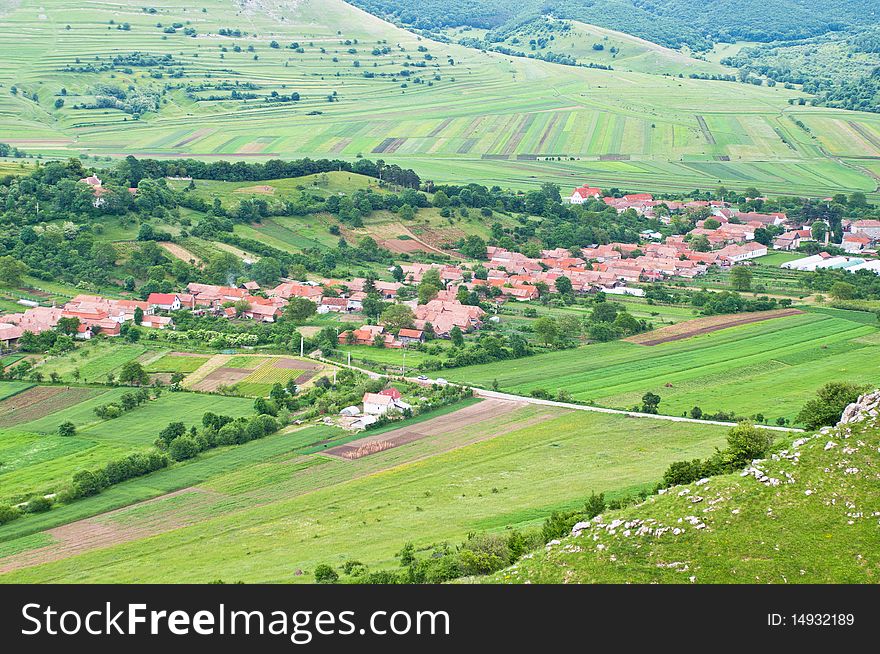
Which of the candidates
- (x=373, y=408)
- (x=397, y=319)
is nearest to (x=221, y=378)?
(x=373, y=408)

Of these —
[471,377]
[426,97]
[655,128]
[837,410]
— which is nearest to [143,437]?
[471,377]

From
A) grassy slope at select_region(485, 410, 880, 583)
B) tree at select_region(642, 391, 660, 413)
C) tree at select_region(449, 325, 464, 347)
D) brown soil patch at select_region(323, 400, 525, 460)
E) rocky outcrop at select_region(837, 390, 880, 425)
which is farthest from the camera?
tree at select_region(449, 325, 464, 347)

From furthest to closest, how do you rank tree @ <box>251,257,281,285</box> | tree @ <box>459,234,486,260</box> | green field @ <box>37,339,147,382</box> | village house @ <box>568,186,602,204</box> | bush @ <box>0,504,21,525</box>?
village house @ <box>568,186,602,204</box>
tree @ <box>459,234,486,260</box>
tree @ <box>251,257,281,285</box>
green field @ <box>37,339,147,382</box>
bush @ <box>0,504,21,525</box>

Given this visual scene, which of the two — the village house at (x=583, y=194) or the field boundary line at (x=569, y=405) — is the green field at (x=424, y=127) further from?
the field boundary line at (x=569, y=405)

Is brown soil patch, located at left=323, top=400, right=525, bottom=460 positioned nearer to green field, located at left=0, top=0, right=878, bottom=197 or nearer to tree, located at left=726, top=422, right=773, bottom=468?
tree, located at left=726, top=422, right=773, bottom=468

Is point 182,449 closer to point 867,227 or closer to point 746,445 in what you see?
point 746,445

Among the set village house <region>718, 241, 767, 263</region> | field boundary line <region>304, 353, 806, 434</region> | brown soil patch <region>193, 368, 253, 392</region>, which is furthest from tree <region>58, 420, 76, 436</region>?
village house <region>718, 241, 767, 263</region>

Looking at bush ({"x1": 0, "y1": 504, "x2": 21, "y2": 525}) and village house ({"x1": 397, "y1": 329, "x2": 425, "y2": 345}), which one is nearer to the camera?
bush ({"x1": 0, "y1": 504, "x2": 21, "y2": 525})

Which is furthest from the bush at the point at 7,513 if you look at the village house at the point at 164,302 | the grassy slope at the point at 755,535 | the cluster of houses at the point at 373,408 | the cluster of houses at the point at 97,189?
the cluster of houses at the point at 97,189

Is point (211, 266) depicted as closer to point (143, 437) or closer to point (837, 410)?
point (143, 437)
